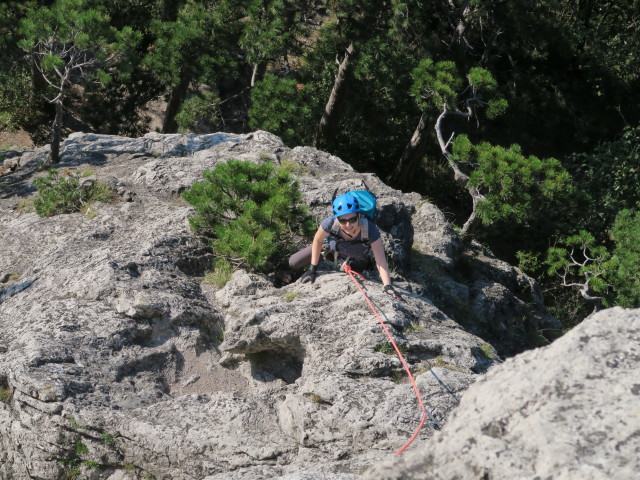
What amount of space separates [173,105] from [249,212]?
34.1 ft

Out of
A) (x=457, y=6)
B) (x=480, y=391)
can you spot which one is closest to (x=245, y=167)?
(x=480, y=391)

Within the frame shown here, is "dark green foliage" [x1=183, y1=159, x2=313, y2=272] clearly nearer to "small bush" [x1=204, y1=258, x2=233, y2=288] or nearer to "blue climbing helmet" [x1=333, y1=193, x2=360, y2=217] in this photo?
"small bush" [x1=204, y1=258, x2=233, y2=288]

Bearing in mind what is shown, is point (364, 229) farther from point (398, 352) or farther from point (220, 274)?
point (220, 274)

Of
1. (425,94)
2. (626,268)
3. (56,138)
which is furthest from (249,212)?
(626,268)

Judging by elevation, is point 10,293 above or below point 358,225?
below

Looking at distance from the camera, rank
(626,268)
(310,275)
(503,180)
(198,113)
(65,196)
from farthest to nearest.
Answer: (198,113) → (626,268) → (503,180) → (65,196) → (310,275)

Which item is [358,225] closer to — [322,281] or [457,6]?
[322,281]

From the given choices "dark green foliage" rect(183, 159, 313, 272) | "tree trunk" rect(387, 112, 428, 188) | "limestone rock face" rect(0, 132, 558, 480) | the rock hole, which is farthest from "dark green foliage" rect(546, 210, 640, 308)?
the rock hole

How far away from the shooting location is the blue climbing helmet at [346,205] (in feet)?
23.9

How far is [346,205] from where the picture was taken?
23.9 feet

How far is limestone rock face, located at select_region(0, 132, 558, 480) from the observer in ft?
19.6

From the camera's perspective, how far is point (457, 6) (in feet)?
56.9

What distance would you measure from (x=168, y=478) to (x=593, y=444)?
3.75m

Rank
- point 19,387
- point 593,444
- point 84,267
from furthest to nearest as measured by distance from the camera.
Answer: point 84,267, point 19,387, point 593,444
